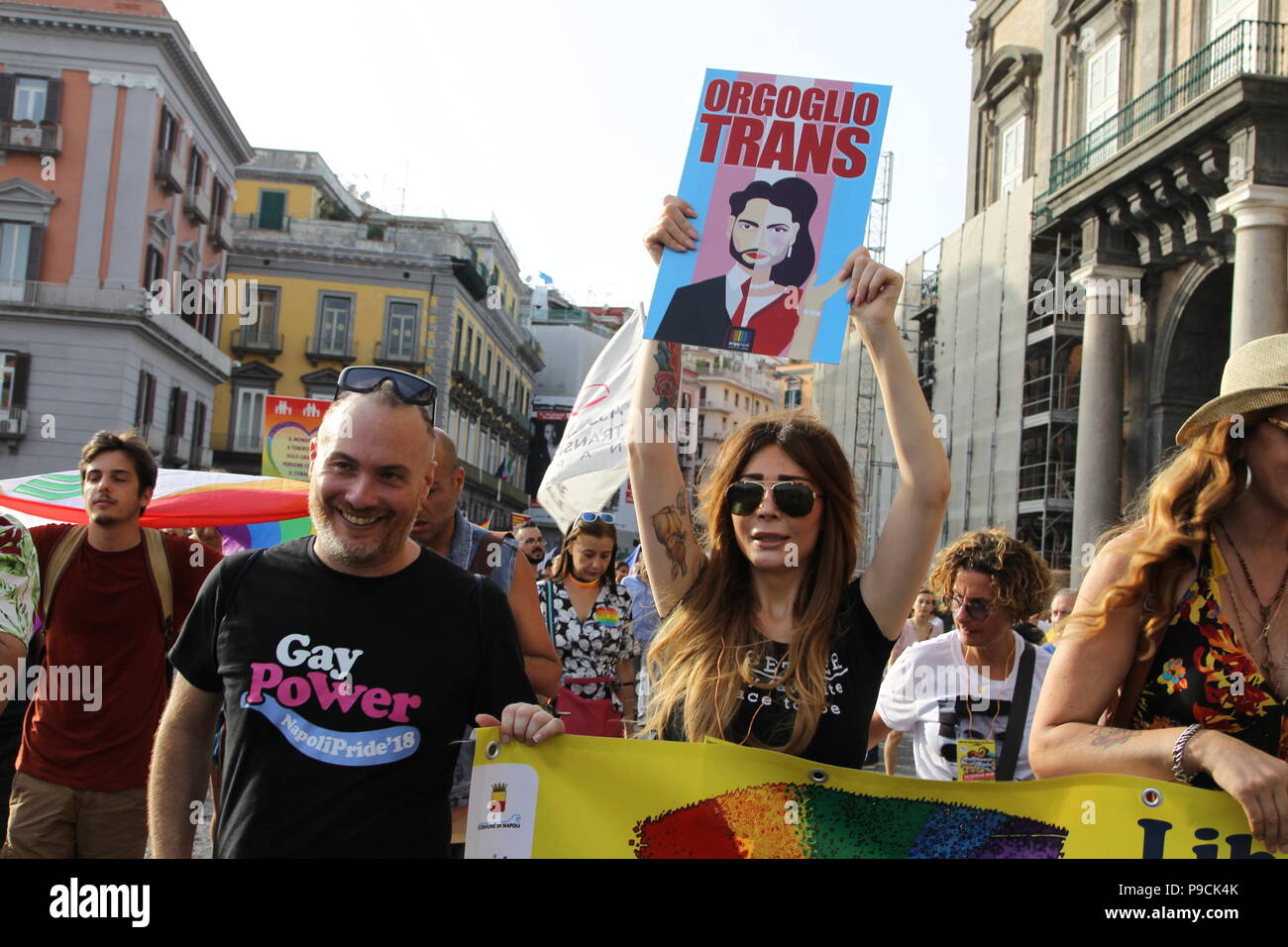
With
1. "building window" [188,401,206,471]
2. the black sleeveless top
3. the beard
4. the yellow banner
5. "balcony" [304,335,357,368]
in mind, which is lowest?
the yellow banner

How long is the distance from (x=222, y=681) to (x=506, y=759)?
25.2 inches

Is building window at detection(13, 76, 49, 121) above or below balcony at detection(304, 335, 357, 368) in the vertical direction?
above

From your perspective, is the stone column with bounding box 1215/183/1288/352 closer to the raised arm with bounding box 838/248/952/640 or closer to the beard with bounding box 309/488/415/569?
the raised arm with bounding box 838/248/952/640

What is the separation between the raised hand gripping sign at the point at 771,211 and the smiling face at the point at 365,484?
0.75 metres

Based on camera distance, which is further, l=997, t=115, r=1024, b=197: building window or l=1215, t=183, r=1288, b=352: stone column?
l=997, t=115, r=1024, b=197: building window

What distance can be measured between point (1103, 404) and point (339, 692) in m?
19.0

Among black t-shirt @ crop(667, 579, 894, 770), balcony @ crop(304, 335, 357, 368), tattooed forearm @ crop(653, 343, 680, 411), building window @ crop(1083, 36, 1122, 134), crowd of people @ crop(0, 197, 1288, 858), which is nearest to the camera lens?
crowd of people @ crop(0, 197, 1288, 858)

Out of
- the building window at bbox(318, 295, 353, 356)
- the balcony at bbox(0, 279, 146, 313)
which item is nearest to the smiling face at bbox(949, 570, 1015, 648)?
the balcony at bbox(0, 279, 146, 313)

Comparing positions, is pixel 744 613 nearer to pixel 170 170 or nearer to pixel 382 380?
pixel 382 380

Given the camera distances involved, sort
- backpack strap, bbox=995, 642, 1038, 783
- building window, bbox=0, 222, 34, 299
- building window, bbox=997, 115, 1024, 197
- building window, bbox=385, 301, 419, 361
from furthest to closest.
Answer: building window, bbox=385, 301, 419, 361
building window, bbox=0, 222, 34, 299
building window, bbox=997, 115, 1024, 197
backpack strap, bbox=995, 642, 1038, 783

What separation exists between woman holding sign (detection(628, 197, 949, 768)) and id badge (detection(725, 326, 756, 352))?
22 cm

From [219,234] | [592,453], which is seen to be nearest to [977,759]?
[592,453]

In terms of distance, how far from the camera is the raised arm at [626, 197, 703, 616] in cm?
308
